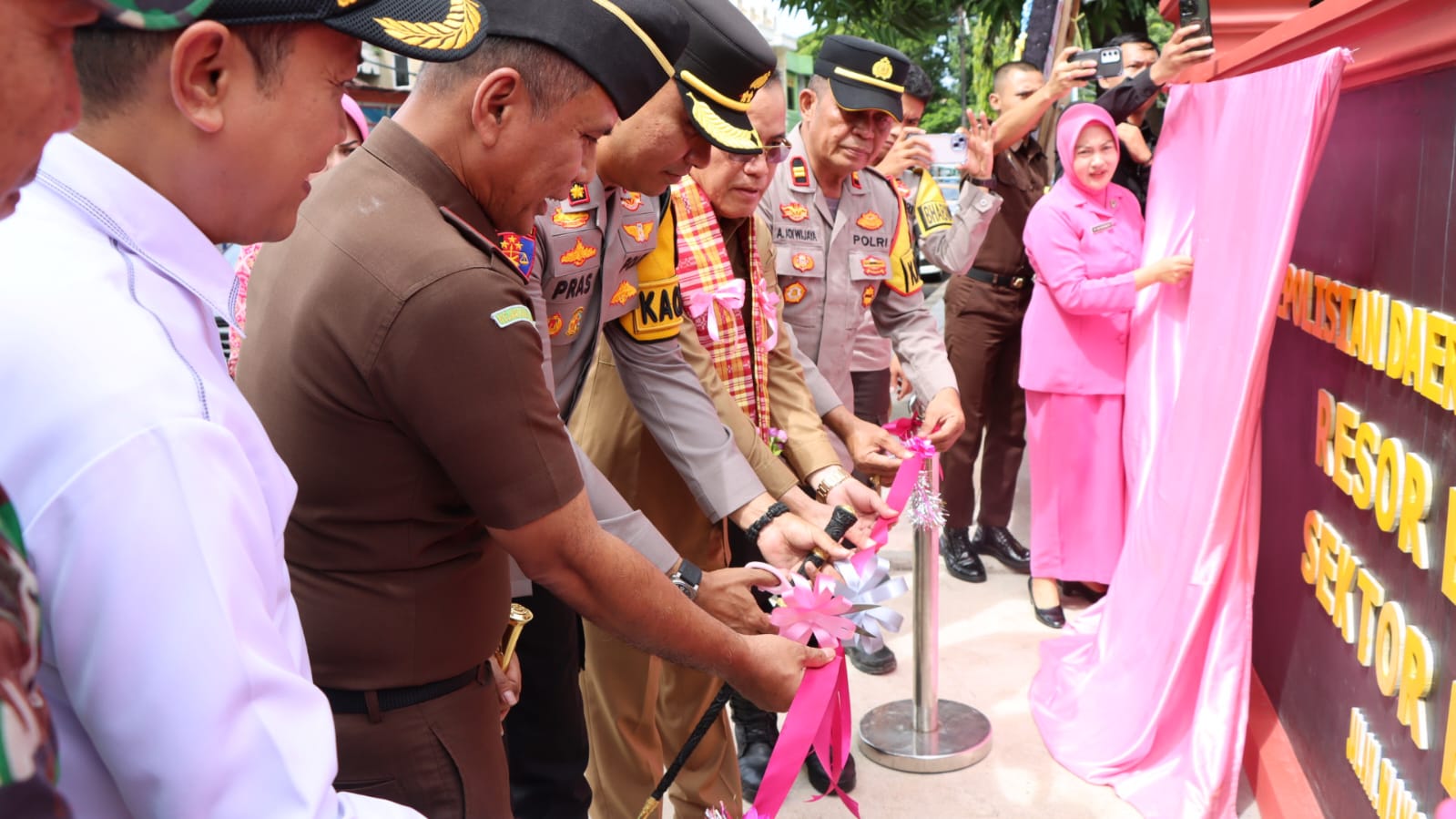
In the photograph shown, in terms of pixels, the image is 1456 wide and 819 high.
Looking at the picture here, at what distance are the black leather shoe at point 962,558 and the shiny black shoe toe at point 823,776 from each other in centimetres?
172

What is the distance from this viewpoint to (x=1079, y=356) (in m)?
4.43

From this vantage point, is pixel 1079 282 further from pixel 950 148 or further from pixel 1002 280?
pixel 950 148

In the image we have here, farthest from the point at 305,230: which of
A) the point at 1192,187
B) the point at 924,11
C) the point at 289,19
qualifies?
the point at 924,11

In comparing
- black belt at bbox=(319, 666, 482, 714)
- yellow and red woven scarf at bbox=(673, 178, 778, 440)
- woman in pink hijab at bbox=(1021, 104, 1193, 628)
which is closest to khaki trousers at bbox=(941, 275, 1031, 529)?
woman in pink hijab at bbox=(1021, 104, 1193, 628)

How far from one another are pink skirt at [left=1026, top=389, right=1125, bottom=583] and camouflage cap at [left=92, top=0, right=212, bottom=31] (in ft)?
13.8

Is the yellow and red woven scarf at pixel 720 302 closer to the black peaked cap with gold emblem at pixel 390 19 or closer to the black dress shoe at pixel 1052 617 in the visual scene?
the black peaked cap with gold emblem at pixel 390 19

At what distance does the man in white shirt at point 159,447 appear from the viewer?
0.71m

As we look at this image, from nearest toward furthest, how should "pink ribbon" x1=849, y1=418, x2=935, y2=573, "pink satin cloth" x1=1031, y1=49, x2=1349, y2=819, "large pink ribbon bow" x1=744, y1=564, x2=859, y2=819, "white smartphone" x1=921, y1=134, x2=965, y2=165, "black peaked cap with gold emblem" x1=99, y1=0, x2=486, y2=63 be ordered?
1. "black peaked cap with gold emblem" x1=99, y1=0, x2=486, y2=63
2. "large pink ribbon bow" x1=744, y1=564, x2=859, y2=819
3. "pink ribbon" x1=849, y1=418, x2=935, y2=573
4. "pink satin cloth" x1=1031, y1=49, x2=1349, y2=819
5. "white smartphone" x1=921, y1=134, x2=965, y2=165

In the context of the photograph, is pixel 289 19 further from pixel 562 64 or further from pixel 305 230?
pixel 562 64

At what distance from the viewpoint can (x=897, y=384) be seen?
5297 millimetres

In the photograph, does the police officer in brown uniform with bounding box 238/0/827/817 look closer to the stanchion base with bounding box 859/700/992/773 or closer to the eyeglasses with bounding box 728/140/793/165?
the eyeglasses with bounding box 728/140/793/165

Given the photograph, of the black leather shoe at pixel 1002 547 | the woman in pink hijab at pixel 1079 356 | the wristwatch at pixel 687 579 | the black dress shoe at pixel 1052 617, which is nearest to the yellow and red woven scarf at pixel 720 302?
the wristwatch at pixel 687 579

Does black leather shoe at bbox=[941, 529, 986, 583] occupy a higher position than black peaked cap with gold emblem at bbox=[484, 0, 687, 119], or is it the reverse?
black peaked cap with gold emblem at bbox=[484, 0, 687, 119]

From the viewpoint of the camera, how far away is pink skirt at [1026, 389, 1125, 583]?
4516 mm
